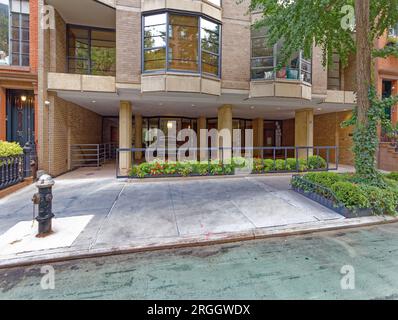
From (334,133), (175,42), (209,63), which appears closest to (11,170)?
(175,42)

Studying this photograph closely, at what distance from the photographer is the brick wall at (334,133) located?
1466cm

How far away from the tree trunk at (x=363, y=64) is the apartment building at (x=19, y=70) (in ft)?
37.6

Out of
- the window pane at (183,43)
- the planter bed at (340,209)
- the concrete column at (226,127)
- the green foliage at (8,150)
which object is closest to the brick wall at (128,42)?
the window pane at (183,43)

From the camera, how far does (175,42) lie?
9328 mm

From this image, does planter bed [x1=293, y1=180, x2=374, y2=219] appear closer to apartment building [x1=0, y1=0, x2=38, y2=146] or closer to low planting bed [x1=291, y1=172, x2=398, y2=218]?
low planting bed [x1=291, y1=172, x2=398, y2=218]

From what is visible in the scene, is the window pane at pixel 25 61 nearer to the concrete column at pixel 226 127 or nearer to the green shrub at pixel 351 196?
the concrete column at pixel 226 127

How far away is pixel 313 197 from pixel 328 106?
30.7 feet

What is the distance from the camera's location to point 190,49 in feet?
31.2

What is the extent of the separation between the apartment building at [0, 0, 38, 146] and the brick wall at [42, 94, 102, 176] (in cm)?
62

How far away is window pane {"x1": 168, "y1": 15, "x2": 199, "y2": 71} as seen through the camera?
A: 30.4ft

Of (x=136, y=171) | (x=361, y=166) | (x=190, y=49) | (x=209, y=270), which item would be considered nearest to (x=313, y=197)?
(x=361, y=166)

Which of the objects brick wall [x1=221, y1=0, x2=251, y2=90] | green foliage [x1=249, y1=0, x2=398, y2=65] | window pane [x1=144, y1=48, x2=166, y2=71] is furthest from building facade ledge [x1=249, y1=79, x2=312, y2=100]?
window pane [x1=144, y1=48, x2=166, y2=71]

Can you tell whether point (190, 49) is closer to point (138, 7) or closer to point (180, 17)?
point (180, 17)

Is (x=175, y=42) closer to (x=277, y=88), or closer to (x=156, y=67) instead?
(x=156, y=67)
